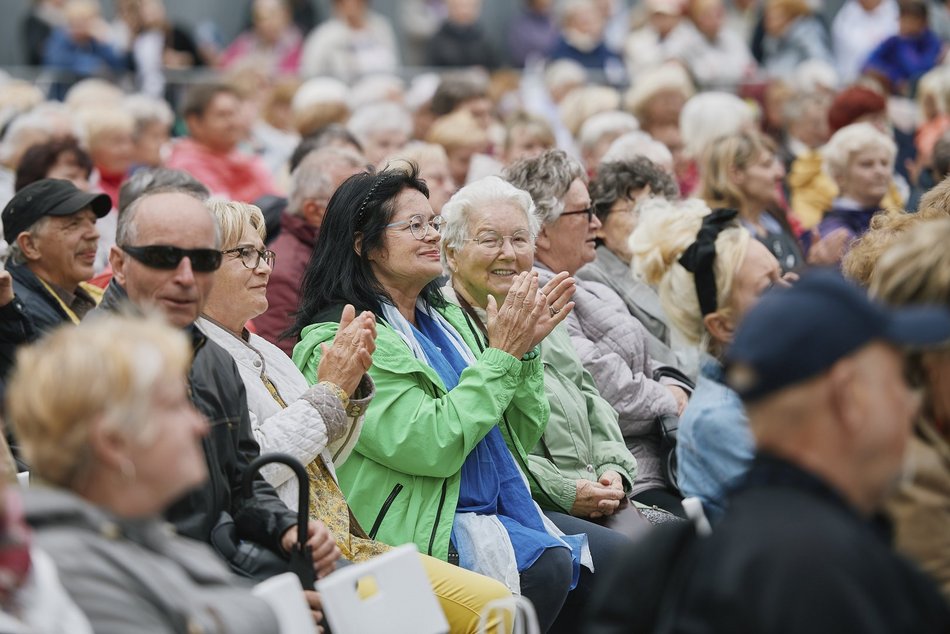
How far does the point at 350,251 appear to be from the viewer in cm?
509

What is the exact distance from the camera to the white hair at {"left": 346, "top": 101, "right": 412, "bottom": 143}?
9484mm

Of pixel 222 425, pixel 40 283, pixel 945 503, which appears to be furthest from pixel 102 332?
pixel 40 283

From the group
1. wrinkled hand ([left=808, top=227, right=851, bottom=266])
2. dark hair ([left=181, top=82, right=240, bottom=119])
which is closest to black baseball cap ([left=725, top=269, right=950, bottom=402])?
wrinkled hand ([left=808, top=227, right=851, bottom=266])

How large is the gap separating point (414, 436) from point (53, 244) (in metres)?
1.85

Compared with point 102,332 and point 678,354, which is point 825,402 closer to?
point 102,332

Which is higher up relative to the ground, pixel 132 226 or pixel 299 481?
pixel 132 226

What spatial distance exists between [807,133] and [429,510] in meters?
6.83

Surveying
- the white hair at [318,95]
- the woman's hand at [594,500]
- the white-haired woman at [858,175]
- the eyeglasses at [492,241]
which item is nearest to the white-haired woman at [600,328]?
the woman's hand at [594,500]

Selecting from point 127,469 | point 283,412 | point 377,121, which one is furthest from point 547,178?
point 127,469

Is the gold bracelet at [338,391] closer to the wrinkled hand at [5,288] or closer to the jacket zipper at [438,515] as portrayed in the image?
the jacket zipper at [438,515]

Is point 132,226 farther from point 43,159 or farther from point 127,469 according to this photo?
point 43,159

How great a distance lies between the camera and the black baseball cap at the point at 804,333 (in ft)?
8.32

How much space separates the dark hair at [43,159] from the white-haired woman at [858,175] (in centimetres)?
425

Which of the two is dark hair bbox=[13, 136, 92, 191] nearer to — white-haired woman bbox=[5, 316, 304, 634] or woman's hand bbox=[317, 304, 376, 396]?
woman's hand bbox=[317, 304, 376, 396]
